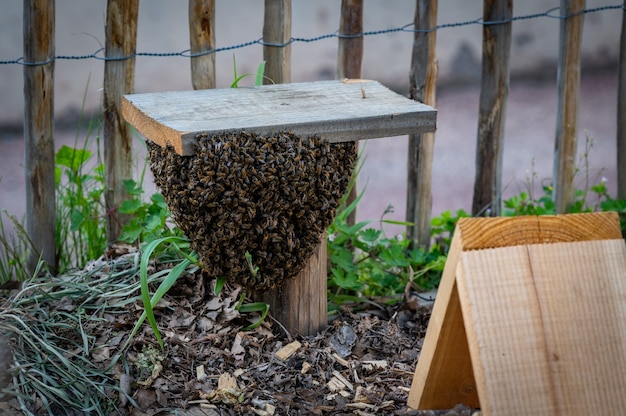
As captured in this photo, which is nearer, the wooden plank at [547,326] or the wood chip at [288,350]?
the wooden plank at [547,326]

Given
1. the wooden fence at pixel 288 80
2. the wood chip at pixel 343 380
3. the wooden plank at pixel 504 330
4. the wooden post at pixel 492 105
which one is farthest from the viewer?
the wooden post at pixel 492 105

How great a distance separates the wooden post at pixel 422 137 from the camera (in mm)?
3941

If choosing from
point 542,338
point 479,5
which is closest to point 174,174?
point 542,338

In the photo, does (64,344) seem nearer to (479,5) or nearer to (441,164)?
(441,164)

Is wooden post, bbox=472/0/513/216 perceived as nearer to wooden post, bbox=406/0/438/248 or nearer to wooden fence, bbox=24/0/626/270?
wooden fence, bbox=24/0/626/270

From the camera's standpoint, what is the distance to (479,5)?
8.50 meters

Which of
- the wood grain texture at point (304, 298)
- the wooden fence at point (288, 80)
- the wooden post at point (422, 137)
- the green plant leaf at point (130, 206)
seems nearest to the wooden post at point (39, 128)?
the wooden fence at point (288, 80)

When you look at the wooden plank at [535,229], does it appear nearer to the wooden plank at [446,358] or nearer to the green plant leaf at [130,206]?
the wooden plank at [446,358]

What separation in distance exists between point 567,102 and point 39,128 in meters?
2.73

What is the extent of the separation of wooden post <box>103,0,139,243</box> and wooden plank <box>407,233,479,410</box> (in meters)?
1.91

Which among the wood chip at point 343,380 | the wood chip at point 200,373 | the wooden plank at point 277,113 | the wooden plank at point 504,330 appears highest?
the wooden plank at point 277,113

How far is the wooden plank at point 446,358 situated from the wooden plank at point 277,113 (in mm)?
784

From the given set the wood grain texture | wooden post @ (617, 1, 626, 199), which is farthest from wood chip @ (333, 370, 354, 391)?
wooden post @ (617, 1, 626, 199)

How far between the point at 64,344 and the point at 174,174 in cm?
83
